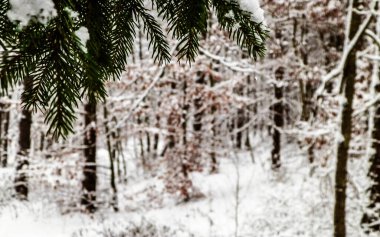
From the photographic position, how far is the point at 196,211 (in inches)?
465

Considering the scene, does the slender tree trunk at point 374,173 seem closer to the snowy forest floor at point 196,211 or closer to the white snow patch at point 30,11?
the snowy forest floor at point 196,211

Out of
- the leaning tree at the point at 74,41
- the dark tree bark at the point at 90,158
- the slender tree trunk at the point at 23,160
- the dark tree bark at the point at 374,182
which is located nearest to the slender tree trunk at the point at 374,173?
the dark tree bark at the point at 374,182

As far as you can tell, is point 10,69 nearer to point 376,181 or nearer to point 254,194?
point 376,181

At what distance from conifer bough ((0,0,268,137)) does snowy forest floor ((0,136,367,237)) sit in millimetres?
6381

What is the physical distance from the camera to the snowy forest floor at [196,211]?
8.57 m

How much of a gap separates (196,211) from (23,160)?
5307 millimetres

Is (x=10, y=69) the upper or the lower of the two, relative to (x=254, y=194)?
upper

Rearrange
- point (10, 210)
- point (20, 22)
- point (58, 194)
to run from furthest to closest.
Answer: point (58, 194)
point (10, 210)
point (20, 22)

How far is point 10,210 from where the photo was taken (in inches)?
388

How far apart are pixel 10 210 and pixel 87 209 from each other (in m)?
2.14

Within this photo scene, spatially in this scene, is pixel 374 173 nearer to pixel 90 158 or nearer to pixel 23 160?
pixel 90 158

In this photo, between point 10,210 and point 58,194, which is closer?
point 10,210

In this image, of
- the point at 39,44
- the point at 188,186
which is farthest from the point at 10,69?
the point at 188,186

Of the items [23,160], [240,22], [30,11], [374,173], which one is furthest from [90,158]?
[30,11]
